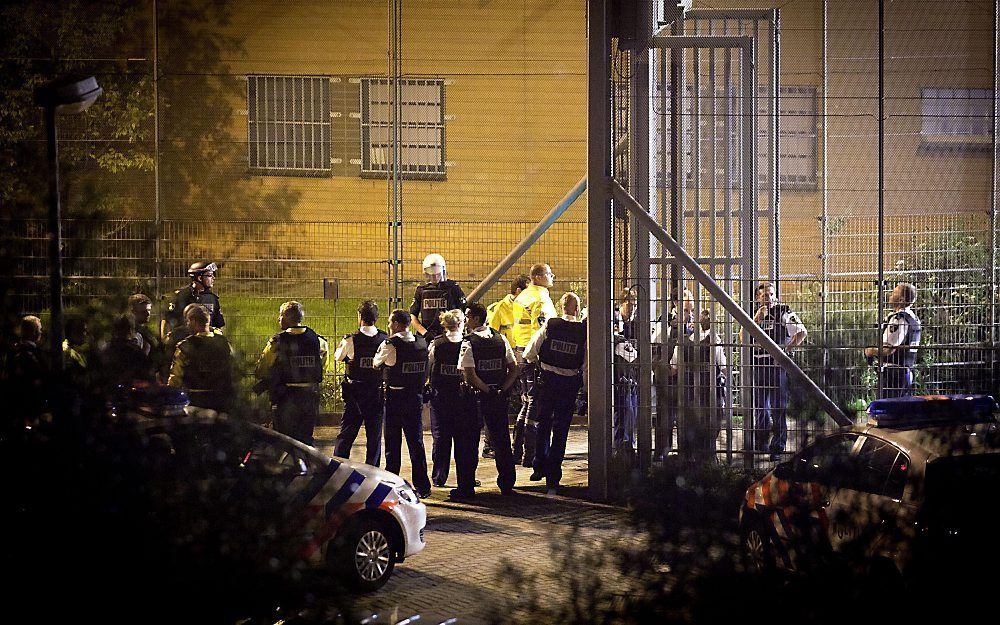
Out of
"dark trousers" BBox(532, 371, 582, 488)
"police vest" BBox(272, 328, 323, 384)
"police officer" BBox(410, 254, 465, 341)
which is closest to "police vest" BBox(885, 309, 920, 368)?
"dark trousers" BBox(532, 371, 582, 488)

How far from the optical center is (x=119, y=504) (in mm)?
4789

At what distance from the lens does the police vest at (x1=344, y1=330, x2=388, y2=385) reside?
10609 millimetres

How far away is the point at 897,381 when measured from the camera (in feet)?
32.2

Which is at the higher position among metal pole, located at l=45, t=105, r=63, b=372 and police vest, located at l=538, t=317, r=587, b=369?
metal pole, located at l=45, t=105, r=63, b=372

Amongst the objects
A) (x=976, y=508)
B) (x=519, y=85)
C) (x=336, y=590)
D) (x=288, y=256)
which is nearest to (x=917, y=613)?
(x=976, y=508)

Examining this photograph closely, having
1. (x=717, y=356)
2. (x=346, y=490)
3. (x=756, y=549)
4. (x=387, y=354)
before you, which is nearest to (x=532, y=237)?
(x=717, y=356)

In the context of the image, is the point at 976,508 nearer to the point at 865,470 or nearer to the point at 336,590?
the point at 865,470

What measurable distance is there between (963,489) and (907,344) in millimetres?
6433

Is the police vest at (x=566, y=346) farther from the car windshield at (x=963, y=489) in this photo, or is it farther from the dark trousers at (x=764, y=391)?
the car windshield at (x=963, y=489)

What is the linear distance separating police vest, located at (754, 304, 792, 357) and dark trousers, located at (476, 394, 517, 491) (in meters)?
2.19

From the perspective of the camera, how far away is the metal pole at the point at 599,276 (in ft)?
33.3

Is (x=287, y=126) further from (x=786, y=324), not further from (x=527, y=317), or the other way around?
(x=786, y=324)

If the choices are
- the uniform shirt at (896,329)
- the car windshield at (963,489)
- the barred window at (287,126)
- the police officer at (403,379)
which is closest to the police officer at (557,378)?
the police officer at (403,379)

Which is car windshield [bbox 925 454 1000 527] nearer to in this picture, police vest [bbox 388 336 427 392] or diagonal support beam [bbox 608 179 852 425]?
diagonal support beam [bbox 608 179 852 425]
